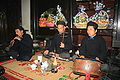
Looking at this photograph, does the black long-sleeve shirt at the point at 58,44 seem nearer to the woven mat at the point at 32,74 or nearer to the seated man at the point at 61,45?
the seated man at the point at 61,45

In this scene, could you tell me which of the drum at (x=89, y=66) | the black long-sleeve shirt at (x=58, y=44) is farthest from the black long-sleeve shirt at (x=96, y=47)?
the drum at (x=89, y=66)

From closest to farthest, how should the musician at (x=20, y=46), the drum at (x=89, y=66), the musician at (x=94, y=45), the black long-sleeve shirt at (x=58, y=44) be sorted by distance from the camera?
the drum at (x=89, y=66)
the musician at (x=94, y=45)
the musician at (x=20, y=46)
the black long-sleeve shirt at (x=58, y=44)

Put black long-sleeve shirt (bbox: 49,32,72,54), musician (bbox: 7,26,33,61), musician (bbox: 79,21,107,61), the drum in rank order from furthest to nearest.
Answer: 1. black long-sleeve shirt (bbox: 49,32,72,54)
2. musician (bbox: 7,26,33,61)
3. musician (bbox: 79,21,107,61)
4. the drum

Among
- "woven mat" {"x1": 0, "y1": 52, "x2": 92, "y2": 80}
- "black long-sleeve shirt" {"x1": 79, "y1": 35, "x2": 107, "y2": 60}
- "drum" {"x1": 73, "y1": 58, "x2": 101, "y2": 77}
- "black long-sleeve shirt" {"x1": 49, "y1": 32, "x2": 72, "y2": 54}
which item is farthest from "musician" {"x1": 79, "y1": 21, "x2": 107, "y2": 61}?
"drum" {"x1": 73, "y1": 58, "x2": 101, "y2": 77}

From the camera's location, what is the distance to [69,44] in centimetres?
332

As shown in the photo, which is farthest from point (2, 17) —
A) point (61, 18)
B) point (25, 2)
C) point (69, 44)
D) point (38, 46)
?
point (69, 44)

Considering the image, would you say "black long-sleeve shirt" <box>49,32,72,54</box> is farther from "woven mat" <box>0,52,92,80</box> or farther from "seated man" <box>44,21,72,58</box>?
"woven mat" <box>0,52,92,80</box>

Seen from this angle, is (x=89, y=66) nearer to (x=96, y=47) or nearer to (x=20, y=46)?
(x=96, y=47)

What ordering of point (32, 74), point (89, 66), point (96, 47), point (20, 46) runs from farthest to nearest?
point (20, 46)
point (96, 47)
point (32, 74)
point (89, 66)

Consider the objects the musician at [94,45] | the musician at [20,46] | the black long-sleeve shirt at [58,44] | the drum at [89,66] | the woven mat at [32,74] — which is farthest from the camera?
the black long-sleeve shirt at [58,44]

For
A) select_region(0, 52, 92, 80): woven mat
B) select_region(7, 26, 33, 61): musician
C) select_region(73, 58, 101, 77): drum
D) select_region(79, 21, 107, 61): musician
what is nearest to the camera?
select_region(73, 58, 101, 77): drum

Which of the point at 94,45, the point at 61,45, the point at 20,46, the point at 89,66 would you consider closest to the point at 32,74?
the point at 89,66

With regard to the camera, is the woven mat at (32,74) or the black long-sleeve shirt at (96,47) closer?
the woven mat at (32,74)

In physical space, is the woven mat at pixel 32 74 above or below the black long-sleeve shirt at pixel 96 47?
below
